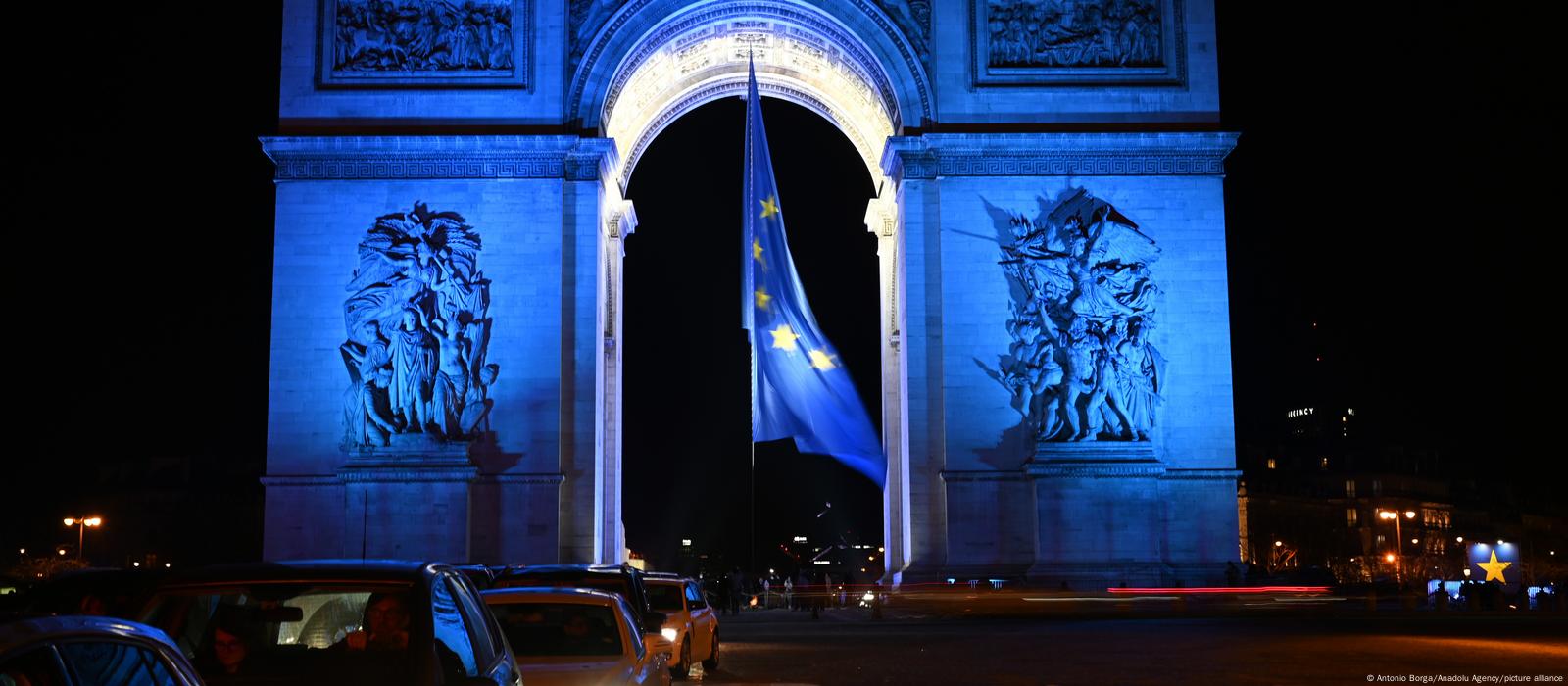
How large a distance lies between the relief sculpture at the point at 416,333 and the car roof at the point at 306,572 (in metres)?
26.7

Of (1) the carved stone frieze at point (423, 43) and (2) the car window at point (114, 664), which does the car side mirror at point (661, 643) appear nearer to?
(2) the car window at point (114, 664)

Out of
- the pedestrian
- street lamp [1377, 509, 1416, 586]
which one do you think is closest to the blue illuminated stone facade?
the pedestrian

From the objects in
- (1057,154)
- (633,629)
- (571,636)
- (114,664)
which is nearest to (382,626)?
(114,664)

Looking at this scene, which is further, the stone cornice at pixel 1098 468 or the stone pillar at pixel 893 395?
the stone pillar at pixel 893 395

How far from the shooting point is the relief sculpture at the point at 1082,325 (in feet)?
111

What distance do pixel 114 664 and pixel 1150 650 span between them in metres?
→ 18.9

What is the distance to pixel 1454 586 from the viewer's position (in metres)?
50.0

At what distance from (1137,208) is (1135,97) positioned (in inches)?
97.5

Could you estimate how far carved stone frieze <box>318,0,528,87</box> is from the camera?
1383 inches

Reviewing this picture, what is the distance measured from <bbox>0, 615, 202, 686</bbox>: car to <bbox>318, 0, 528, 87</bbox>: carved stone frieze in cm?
3108

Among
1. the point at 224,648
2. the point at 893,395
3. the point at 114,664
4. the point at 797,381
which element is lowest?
the point at 224,648

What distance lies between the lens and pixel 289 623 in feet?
23.6

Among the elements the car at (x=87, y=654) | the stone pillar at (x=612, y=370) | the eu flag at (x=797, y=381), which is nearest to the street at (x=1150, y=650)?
the eu flag at (x=797, y=381)

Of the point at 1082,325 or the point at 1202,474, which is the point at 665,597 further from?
the point at 1202,474
